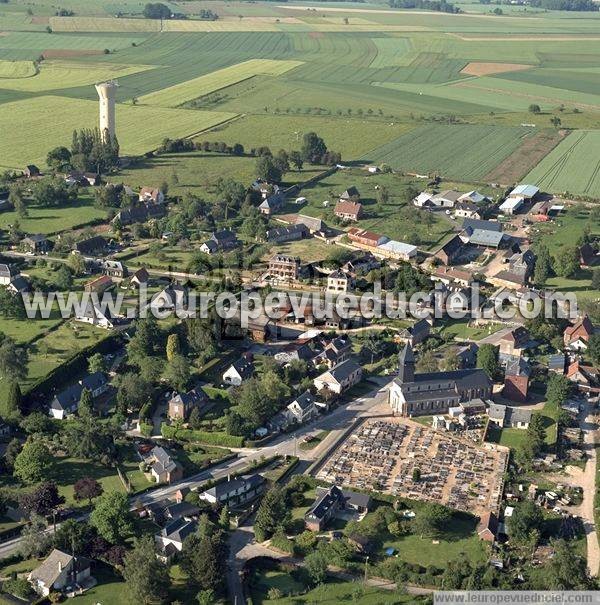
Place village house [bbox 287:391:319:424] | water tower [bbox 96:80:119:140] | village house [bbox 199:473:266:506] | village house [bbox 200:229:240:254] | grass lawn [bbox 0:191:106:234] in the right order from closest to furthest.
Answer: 1. village house [bbox 199:473:266:506]
2. village house [bbox 287:391:319:424]
3. village house [bbox 200:229:240:254]
4. grass lawn [bbox 0:191:106:234]
5. water tower [bbox 96:80:119:140]

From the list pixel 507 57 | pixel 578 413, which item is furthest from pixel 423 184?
pixel 507 57

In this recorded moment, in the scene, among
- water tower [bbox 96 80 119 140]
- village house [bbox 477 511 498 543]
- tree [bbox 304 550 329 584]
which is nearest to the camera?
tree [bbox 304 550 329 584]

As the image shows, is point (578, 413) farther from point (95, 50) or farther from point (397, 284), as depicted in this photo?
point (95, 50)

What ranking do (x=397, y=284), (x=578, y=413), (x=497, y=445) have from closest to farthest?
(x=497, y=445)
(x=578, y=413)
(x=397, y=284)

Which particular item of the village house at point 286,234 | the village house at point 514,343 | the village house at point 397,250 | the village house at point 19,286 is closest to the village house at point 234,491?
the village house at point 514,343

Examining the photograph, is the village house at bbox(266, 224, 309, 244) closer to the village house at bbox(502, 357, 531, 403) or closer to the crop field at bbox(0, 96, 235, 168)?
the village house at bbox(502, 357, 531, 403)

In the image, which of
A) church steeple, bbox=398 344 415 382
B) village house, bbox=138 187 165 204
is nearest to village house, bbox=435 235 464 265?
church steeple, bbox=398 344 415 382
